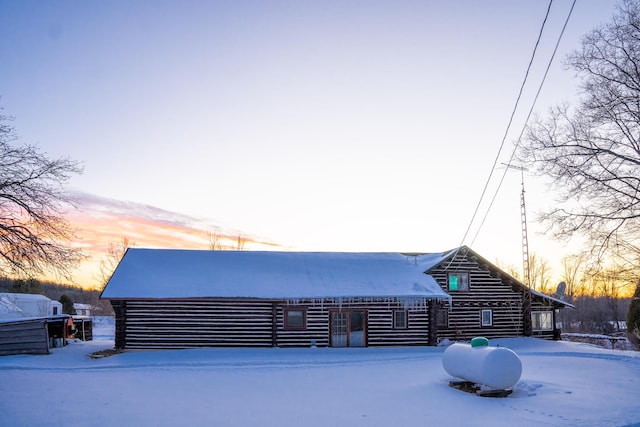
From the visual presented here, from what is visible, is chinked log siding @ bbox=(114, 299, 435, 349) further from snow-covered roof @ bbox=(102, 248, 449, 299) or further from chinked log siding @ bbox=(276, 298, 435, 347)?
snow-covered roof @ bbox=(102, 248, 449, 299)

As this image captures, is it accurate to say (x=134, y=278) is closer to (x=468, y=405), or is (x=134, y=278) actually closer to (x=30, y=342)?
(x=30, y=342)

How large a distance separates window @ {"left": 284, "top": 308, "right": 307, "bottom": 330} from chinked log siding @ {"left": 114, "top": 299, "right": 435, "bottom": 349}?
168 mm

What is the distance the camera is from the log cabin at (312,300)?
25.2 metres

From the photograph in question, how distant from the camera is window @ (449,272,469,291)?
29.9 m

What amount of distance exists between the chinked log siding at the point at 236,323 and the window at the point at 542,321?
322 inches

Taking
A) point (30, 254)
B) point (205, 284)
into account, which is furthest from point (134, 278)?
point (30, 254)

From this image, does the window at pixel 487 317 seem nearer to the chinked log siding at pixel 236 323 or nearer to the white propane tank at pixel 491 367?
the chinked log siding at pixel 236 323

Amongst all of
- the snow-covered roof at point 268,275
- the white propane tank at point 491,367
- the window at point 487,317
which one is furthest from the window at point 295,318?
the white propane tank at point 491,367

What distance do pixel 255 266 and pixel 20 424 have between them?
18.4 meters

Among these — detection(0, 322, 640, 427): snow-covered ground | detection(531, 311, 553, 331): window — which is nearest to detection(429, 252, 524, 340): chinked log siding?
detection(531, 311, 553, 331): window

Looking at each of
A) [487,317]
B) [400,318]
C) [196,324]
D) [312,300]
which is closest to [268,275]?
[312,300]

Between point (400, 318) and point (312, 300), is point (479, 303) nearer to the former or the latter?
point (400, 318)

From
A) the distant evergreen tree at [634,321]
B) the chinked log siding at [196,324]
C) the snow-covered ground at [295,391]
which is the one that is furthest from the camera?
the distant evergreen tree at [634,321]

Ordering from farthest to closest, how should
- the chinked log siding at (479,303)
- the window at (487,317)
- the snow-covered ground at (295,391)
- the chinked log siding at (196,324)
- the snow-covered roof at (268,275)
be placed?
the window at (487,317) → the chinked log siding at (479,303) → the snow-covered roof at (268,275) → the chinked log siding at (196,324) → the snow-covered ground at (295,391)
